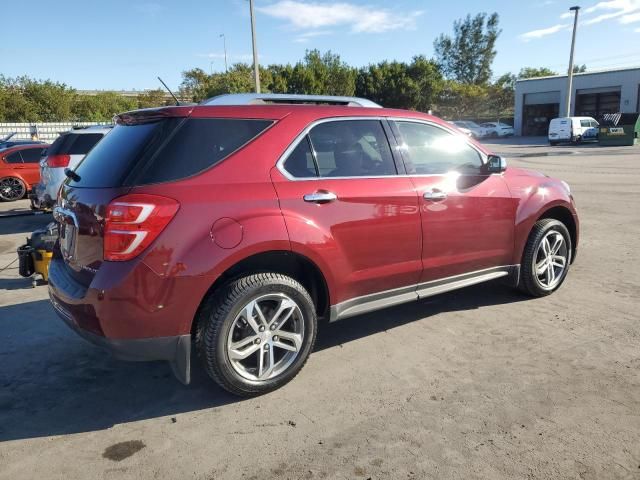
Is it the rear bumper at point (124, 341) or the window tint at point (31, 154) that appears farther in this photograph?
the window tint at point (31, 154)

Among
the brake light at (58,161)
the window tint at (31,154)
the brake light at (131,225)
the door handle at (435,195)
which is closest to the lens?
the brake light at (131,225)

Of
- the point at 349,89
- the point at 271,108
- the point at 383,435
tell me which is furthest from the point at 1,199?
the point at 349,89

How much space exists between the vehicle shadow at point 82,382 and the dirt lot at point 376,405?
13 mm

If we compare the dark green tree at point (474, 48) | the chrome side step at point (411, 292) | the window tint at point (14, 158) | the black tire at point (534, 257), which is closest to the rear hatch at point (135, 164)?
the chrome side step at point (411, 292)

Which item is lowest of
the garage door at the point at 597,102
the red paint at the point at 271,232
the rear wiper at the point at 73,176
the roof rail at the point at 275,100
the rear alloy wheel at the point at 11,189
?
the rear alloy wheel at the point at 11,189

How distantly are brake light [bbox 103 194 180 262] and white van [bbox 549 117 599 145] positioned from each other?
33867 millimetres

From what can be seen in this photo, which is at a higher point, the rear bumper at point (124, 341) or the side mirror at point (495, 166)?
the side mirror at point (495, 166)

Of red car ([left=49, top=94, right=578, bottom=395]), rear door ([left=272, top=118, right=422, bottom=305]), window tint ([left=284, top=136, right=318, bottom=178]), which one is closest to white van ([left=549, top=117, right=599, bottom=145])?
red car ([left=49, top=94, right=578, bottom=395])

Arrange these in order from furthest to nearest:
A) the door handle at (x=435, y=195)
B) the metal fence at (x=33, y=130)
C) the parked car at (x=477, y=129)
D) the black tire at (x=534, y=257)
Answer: the parked car at (x=477, y=129) < the metal fence at (x=33, y=130) < the black tire at (x=534, y=257) < the door handle at (x=435, y=195)

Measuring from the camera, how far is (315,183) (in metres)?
3.41

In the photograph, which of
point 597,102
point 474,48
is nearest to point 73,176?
point 597,102

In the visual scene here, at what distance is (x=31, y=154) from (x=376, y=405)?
1416 cm

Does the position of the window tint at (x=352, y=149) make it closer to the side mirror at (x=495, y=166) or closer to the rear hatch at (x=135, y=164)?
the rear hatch at (x=135, y=164)

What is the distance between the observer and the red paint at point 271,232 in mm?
2863
